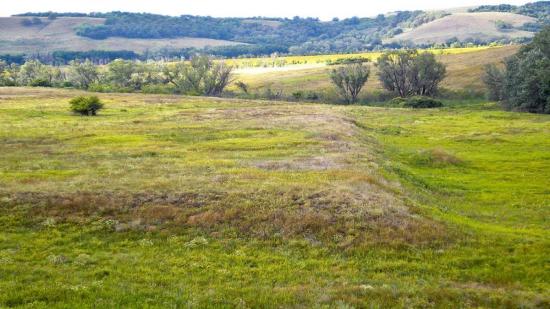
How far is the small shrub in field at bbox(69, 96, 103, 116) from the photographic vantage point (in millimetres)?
83688

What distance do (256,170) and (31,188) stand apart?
571 inches

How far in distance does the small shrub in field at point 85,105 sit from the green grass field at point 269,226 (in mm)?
31272

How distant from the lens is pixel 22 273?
18703 mm

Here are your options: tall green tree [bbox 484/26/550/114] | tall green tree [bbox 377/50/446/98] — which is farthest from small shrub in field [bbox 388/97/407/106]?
tall green tree [bbox 484/26/550/114]

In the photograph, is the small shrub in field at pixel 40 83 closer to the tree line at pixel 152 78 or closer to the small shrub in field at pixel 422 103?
the tree line at pixel 152 78

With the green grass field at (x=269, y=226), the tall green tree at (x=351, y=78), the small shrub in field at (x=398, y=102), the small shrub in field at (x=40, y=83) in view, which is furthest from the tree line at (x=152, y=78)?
the green grass field at (x=269, y=226)

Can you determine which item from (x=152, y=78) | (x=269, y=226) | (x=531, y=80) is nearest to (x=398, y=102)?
(x=531, y=80)

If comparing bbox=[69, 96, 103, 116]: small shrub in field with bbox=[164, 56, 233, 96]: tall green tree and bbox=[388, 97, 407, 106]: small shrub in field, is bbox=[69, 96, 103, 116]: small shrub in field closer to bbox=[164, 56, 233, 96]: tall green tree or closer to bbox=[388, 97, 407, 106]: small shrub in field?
bbox=[164, 56, 233, 96]: tall green tree

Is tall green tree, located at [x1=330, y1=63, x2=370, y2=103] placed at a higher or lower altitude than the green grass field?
higher

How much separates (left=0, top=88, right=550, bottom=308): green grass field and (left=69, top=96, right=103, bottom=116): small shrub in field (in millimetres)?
31272

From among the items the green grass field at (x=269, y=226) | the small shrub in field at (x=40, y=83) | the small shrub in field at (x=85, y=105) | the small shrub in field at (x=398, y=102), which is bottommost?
the small shrub in field at (x=398, y=102)

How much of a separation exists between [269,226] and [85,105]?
6646 cm

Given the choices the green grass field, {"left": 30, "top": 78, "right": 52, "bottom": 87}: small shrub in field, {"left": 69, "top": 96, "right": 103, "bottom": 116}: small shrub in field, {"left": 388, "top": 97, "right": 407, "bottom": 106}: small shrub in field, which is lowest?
{"left": 388, "top": 97, "right": 407, "bottom": 106}: small shrub in field

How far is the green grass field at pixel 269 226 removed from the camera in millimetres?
17438
